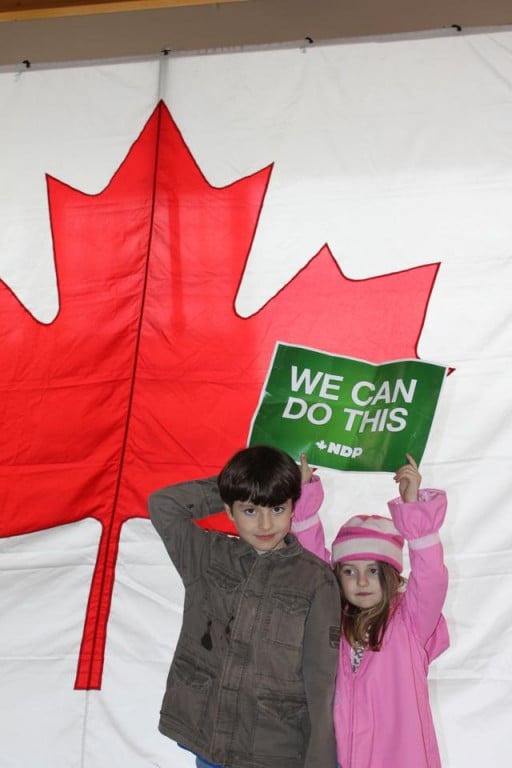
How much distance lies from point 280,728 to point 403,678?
0.22m

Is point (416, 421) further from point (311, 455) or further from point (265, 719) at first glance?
point (265, 719)

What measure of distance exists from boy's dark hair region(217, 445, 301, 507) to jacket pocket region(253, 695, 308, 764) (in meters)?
0.29

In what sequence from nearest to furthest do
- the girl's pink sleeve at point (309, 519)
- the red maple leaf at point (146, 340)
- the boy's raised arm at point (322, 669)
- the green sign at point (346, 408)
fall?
the boy's raised arm at point (322, 669)
the girl's pink sleeve at point (309, 519)
the green sign at point (346, 408)
the red maple leaf at point (146, 340)

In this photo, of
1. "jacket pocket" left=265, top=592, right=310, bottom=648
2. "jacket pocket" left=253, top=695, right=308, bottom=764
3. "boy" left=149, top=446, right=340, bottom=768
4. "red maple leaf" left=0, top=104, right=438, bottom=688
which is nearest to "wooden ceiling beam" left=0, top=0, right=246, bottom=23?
"red maple leaf" left=0, top=104, right=438, bottom=688

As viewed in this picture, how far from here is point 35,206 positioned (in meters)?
2.06

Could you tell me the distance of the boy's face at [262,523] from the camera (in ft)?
4.43

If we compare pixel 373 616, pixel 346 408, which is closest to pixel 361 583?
pixel 373 616

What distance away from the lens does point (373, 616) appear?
1405 mm

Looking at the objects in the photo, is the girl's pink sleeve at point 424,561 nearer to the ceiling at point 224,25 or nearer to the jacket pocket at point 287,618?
the jacket pocket at point 287,618

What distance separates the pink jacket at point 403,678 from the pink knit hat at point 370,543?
0.05 metres

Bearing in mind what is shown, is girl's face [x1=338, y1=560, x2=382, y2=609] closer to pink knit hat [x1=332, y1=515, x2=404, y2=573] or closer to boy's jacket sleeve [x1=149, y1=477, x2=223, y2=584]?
pink knit hat [x1=332, y1=515, x2=404, y2=573]

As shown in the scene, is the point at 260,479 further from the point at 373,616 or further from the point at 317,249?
the point at 317,249

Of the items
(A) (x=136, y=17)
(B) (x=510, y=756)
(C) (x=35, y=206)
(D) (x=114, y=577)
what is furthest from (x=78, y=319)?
(B) (x=510, y=756)

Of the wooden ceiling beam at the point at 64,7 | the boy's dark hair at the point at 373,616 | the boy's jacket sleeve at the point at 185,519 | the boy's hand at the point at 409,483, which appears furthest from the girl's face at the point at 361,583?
the wooden ceiling beam at the point at 64,7
